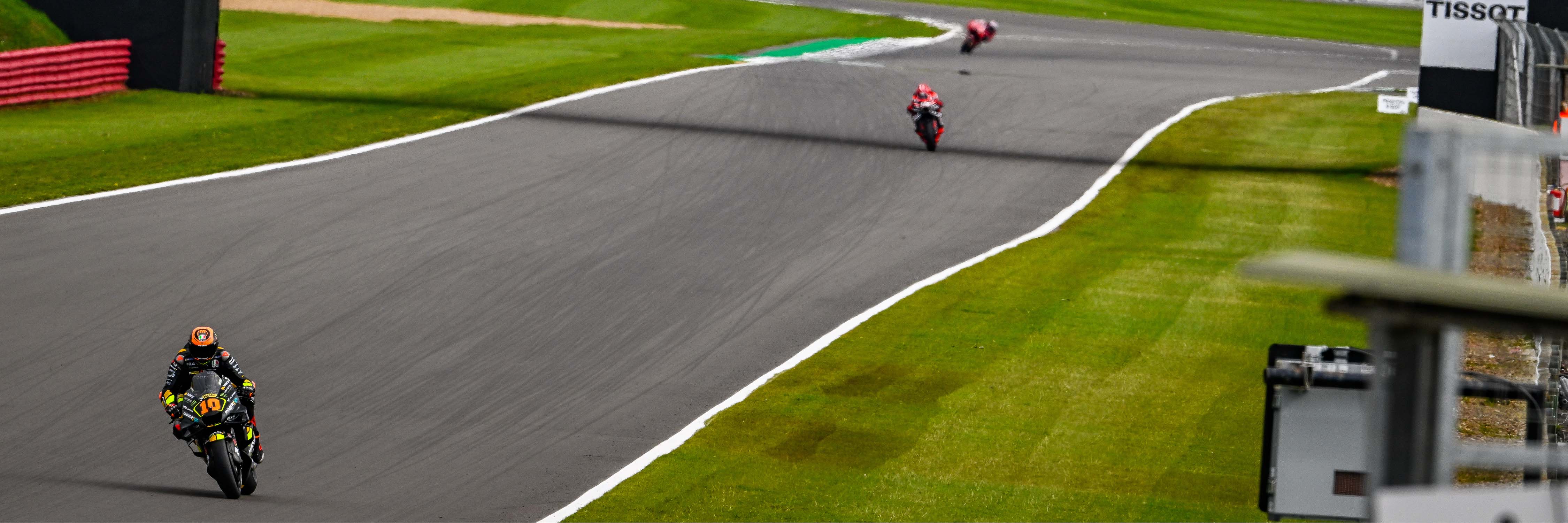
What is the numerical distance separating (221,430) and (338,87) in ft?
72.2

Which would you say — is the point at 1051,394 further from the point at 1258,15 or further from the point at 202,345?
the point at 1258,15

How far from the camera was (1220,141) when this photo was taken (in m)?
29.6

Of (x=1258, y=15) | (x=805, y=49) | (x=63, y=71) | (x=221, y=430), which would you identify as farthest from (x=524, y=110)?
(x=1258, y=15)

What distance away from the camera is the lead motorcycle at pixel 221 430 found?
444 inches

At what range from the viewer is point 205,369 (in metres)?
11.6

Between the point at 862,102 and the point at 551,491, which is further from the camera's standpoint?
the point at 862,102

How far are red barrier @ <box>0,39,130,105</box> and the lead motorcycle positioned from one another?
62.9 feet

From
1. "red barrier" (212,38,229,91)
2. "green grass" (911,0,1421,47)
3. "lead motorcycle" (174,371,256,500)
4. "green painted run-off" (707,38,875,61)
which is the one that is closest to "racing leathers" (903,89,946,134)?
"green painted run-off" (707,38,875,61)

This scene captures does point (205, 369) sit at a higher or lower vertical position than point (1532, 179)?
lower

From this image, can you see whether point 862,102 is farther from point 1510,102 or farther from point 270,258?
point 270,258

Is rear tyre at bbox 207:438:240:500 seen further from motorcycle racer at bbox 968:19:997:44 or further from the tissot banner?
motorcycle racer at bbox 968:19:997:44

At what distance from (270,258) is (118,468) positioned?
6616mm

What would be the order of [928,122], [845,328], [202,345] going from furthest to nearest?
[928,122]
[845,328]
[202,345]

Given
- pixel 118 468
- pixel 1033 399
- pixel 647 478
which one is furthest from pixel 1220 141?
pixel 118 468
